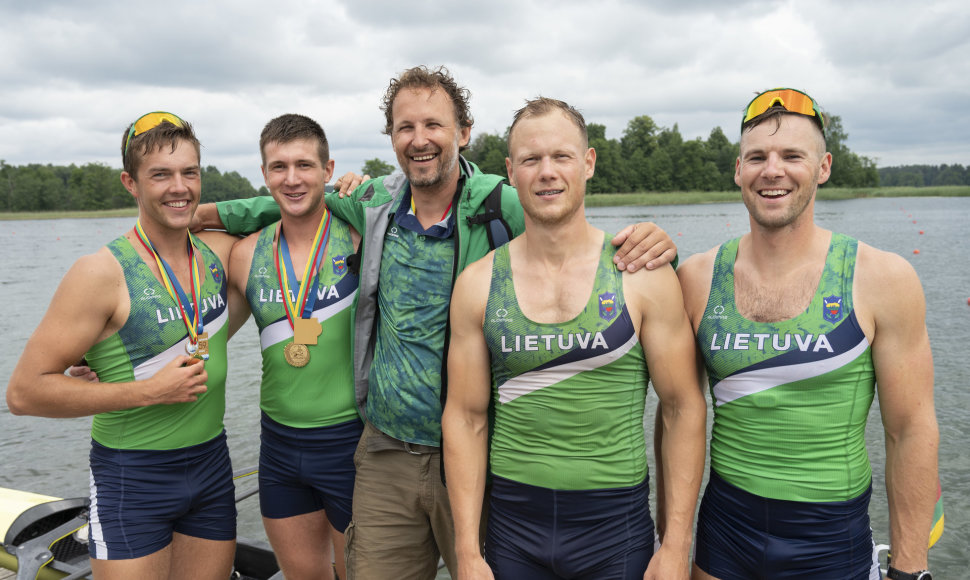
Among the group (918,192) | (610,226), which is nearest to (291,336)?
(610,226)

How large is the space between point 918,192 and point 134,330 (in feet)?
375

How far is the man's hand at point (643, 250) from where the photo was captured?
2.78m

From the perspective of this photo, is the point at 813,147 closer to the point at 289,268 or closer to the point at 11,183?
the point at 289,268

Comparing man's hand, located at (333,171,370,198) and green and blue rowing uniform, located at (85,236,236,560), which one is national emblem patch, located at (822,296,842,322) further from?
green and blue rowing uniform, located at (85,236,236,560)

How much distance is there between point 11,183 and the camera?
317ft

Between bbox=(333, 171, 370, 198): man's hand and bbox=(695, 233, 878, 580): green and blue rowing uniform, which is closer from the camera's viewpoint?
bbox=(695, 233, 878, 580): green and blue rowing uniform

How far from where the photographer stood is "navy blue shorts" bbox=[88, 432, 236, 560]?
10.7 feet

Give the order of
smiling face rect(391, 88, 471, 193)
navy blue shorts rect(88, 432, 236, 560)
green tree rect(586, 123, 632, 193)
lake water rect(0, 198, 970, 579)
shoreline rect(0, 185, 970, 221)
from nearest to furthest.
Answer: navy blue shorts rect(88, 432, 236, 560) < smiling face rect(391, 88, 471, 193) < lake water rect(0, 198, 970, 579) < shoreline rect(0, 185, 970, 221) < green tree rect(586, 123, 632, 193)

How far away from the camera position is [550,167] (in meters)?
2.79

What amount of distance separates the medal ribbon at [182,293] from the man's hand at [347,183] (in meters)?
0.97

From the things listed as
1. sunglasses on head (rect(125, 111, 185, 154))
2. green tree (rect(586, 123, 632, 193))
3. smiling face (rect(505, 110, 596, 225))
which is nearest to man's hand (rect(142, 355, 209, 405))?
sunglasses on head (rect(125, 111, 185, 154))

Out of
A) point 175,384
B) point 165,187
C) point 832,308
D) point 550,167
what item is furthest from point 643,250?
point 165,187

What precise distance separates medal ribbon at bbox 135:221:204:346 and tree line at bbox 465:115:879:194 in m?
88.4

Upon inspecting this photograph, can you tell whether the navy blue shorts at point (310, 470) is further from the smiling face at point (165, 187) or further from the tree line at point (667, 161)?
the tree line at point (667, 161)
